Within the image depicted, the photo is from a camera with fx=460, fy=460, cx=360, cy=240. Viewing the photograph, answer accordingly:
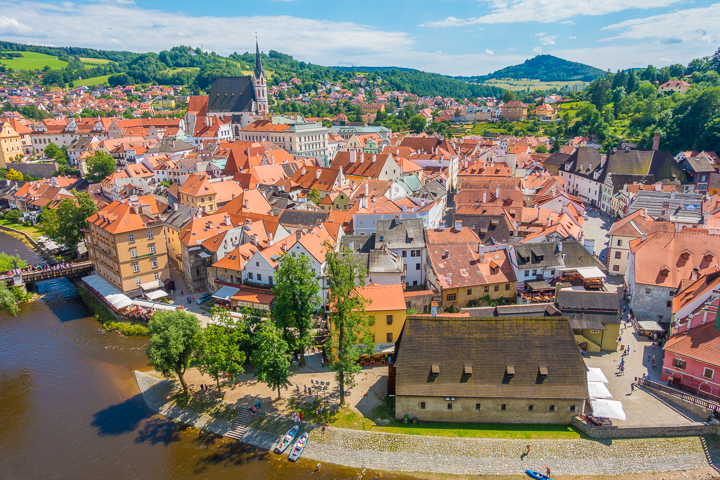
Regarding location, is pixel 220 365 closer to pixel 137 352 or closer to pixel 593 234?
pixel 137 352

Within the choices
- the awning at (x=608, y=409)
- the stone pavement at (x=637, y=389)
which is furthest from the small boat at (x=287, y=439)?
the stone pavement at (x=637, y=389)

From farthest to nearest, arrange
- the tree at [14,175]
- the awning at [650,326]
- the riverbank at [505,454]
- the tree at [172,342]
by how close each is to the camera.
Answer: the tree at [14,175] < the awning at [650,326] < the tree at [172,342] < the riverbank at [505,454]

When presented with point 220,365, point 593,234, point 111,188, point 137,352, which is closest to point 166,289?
point 137,352

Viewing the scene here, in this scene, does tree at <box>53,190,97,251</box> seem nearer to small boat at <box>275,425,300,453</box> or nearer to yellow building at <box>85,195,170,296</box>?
yellow building at <box>85,195,170,296</box>

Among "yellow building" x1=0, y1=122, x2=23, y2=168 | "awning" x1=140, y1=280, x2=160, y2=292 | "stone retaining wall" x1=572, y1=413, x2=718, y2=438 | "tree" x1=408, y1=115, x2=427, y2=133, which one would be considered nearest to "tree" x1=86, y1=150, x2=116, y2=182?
"yellow building" x1=0, y1=122, x2=23, y2=168

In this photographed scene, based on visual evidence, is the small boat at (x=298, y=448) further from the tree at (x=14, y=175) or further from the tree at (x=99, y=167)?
the tree at (x=14, y=175)

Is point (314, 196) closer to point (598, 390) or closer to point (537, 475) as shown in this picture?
point (598, 390)
